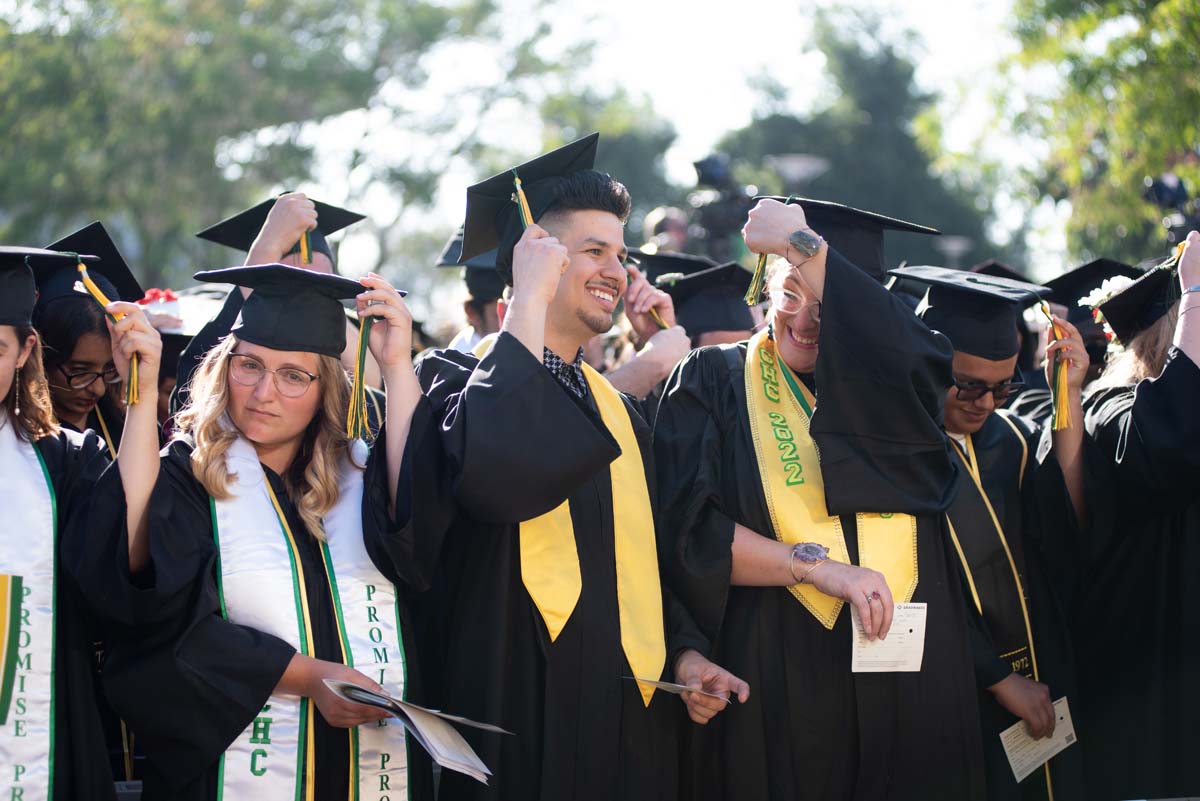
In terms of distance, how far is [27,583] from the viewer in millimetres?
2957

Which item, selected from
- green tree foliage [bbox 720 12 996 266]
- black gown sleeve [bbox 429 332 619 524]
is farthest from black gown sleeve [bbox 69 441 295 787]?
green tree foliage [bbox 720 12 996 266]

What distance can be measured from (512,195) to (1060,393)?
69.8 inches

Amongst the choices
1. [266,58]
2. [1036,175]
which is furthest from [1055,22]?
[266,58]

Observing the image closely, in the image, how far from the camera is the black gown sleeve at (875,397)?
337 centimetres

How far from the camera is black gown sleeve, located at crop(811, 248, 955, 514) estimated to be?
3.37 metres

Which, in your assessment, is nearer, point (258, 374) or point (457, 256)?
point (258, 374)

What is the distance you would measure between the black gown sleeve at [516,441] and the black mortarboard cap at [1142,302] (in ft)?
6.39

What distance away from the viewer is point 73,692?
301 cm

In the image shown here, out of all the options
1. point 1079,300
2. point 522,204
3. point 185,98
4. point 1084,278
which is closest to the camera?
point 522,204

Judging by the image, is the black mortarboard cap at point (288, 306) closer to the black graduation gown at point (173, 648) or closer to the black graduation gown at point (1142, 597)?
the black graduation gown at point (173, 648)

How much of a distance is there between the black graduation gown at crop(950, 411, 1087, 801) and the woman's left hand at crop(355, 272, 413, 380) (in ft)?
5.76

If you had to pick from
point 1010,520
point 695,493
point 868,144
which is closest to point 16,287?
point 695,493

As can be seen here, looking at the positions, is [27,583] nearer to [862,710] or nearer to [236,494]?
[236,494]

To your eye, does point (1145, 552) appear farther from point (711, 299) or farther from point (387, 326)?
point (387, 326)
